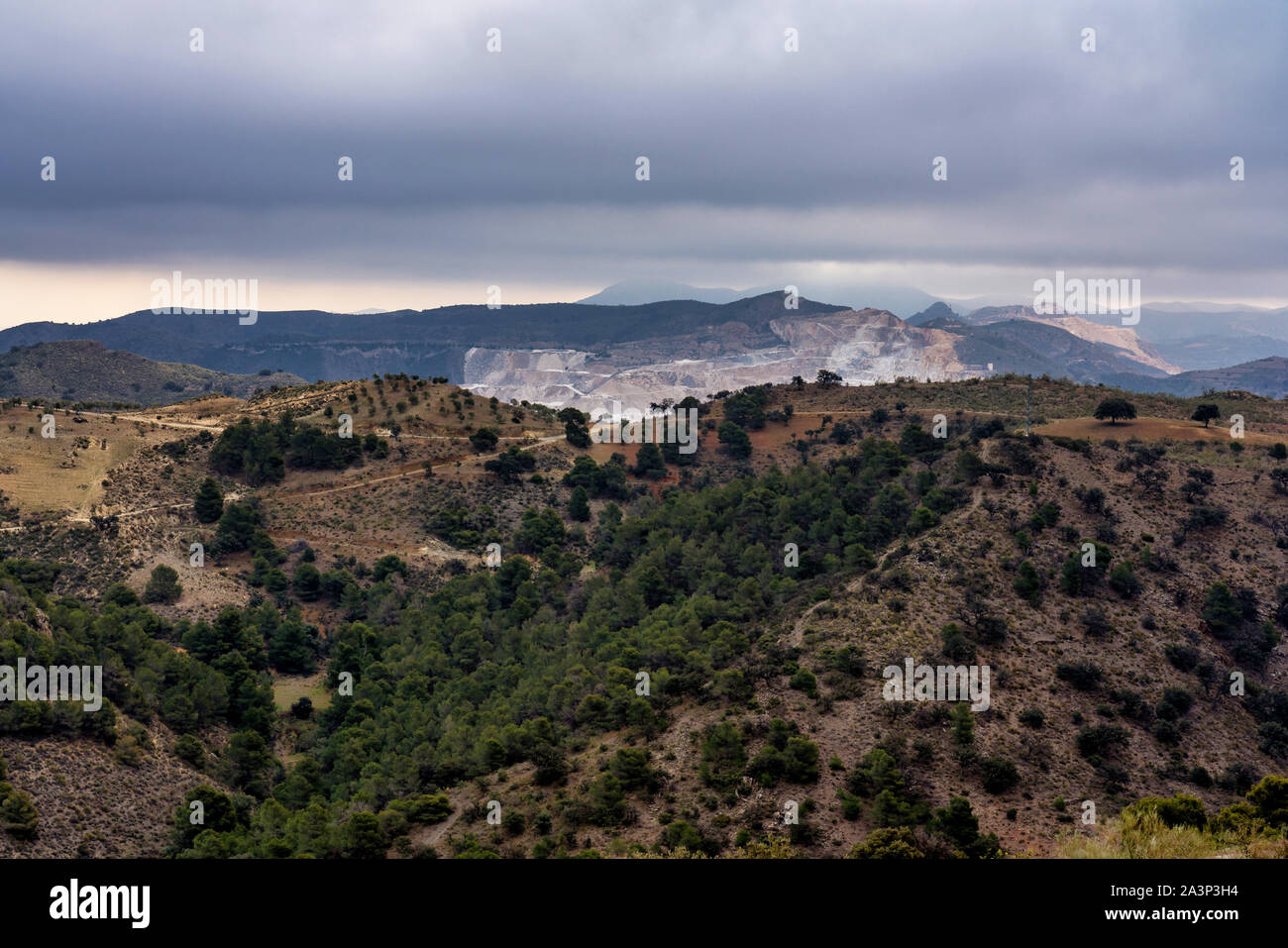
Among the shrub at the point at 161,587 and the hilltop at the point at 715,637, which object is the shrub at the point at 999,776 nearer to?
the hilltop at the point at 715,637

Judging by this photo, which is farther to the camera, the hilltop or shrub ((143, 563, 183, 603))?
shrub ((143, 563, 183, 603))

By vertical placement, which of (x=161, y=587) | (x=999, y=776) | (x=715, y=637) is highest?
(x=715, y=637)

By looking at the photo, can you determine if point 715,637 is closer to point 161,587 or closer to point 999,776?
point 999,776

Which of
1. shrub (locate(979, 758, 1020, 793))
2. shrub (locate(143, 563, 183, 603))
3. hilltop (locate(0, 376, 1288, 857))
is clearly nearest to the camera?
shrub (locate(979, 758, 1020, 793))

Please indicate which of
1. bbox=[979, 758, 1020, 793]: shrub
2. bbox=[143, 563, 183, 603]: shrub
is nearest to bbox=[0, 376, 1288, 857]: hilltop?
bbox=[979, 758, 1020, 793]: shrub

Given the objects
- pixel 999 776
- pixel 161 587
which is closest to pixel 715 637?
pixel 999 776

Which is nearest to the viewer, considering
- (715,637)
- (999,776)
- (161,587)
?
(999,776)

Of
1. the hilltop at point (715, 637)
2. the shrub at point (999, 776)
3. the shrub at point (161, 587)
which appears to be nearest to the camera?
the shrub at point (999, 776)

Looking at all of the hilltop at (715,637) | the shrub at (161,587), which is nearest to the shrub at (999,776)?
the hilltop at (715,637)

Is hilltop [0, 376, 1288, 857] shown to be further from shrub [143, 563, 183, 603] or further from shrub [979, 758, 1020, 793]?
shrub [143, 563, 183, 603]

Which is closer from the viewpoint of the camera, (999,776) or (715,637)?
(999,776)

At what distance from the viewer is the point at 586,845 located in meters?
30.4

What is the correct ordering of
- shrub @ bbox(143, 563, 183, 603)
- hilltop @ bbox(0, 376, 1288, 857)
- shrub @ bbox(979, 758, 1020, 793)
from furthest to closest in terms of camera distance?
shrub @ bbox(143, 563, 183, 603) → hilltop @ bbox(0, 376, 1288, 857) → shrub @ bbox(979, 758, 1020, 793)
